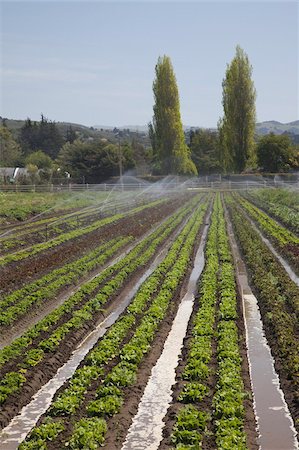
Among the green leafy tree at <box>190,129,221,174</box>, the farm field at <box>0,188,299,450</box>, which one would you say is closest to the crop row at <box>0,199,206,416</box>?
the farm field at <box>0,188,299,450</box>

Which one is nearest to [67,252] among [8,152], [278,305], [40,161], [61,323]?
[61,323]

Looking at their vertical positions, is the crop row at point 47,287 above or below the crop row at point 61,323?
above

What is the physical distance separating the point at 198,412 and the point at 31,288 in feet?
28.9

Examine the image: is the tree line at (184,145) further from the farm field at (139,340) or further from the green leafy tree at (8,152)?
the farm field at (139,340)

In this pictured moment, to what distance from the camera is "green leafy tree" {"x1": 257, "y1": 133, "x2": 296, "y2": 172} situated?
6900 centimetres

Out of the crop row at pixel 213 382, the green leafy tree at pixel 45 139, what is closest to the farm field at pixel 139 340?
the crop row at pixel 213 382

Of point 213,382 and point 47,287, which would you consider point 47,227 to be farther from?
point 213,382

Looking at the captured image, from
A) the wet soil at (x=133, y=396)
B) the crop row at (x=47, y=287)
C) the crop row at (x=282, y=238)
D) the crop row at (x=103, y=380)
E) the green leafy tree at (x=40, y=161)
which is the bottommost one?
the wet soil at (x=133, y=396)

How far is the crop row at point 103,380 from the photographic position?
7438 mm

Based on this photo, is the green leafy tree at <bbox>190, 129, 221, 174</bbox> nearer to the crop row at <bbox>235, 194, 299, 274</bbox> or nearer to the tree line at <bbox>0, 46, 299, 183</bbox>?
the tree line at <bbox>0, 46, 299, 183</bbox>

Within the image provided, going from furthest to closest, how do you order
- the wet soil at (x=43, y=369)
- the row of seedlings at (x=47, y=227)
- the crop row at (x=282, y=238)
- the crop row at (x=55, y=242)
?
the row of seedlings at (x=47, y=227) → the crop row at (x=55, y=242) → the crop row at (x=282, y=238) → the wet soil at (x=43, y=369)

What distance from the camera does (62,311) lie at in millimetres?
13258

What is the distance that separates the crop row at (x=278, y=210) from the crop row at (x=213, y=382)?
49.9 ft

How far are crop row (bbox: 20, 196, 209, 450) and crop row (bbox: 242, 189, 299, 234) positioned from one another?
15.8 m
